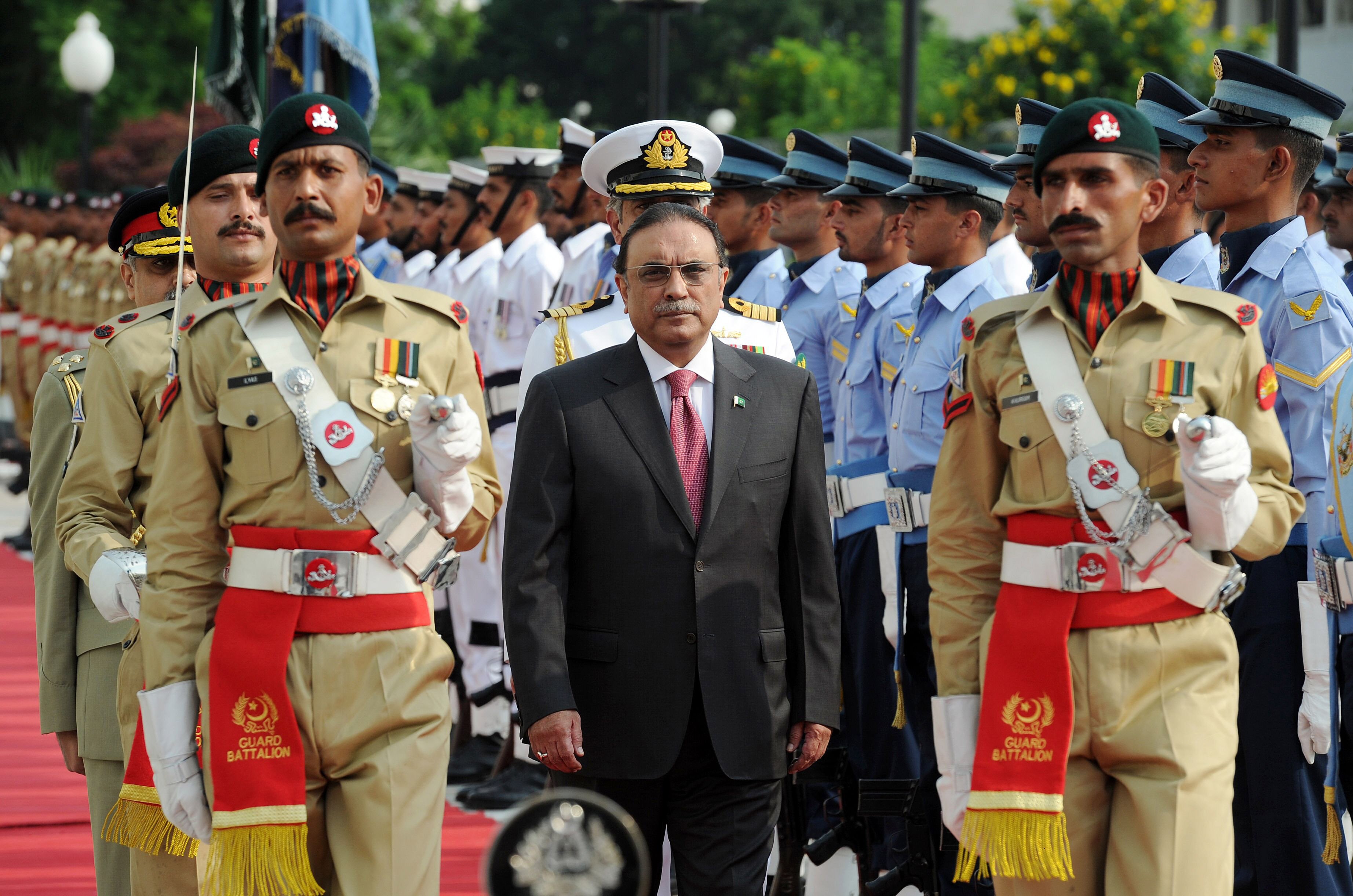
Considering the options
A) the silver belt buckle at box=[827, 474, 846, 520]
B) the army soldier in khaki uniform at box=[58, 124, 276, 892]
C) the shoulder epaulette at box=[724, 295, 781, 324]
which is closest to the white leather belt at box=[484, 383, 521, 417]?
the silver belt buckle at box=[827, 474, 846, 520]

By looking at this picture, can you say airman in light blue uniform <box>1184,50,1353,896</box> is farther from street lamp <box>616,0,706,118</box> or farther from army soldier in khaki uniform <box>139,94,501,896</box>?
street lamp <box>616,0,706,118</box>

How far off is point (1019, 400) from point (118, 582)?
215cm

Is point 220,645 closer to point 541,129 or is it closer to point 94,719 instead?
point 94,719

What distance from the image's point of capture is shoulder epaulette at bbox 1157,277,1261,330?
3945 millimetres

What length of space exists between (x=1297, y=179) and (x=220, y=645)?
3364mm

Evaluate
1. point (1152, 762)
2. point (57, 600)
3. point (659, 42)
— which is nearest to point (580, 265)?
point (659, 42)

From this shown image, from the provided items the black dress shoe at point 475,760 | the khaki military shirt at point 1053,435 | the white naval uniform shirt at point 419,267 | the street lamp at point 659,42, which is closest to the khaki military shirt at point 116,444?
the khaki military shirt at point 1053,435

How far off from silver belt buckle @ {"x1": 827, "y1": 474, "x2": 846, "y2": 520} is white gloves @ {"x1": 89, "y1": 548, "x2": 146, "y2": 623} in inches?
110

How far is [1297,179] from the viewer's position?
5.20 m

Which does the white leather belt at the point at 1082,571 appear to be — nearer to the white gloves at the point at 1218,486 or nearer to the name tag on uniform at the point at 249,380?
the white gloves at the point at 1218,486

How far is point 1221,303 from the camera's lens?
3980 mm

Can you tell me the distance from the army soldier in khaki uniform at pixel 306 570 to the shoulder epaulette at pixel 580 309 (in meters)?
1.21

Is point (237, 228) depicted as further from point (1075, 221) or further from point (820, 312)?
point (820, 312)

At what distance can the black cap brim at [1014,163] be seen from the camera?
6098 millimetres
